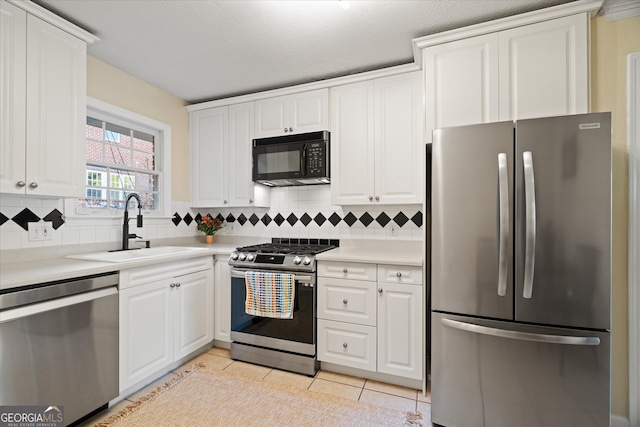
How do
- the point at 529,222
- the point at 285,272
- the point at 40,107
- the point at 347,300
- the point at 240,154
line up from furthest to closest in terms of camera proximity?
the point at 240,154, the point at 285,272, the point at 347,300, the point at 40,107, the point at 529,222

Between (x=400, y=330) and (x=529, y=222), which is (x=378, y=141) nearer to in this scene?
(x=529, y=222)

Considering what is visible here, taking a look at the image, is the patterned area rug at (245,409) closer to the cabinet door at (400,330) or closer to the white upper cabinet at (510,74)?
the cabinet door at (400,330)

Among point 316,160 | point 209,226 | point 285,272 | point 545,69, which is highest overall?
point 545,69

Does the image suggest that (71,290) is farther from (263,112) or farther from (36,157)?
(263,112)

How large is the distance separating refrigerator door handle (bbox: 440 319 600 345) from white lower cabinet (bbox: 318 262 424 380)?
1.30 ft

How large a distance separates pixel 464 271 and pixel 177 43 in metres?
2.49

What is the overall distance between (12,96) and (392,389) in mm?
3032

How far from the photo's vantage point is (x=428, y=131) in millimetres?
2064

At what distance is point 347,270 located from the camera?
2.30 metres

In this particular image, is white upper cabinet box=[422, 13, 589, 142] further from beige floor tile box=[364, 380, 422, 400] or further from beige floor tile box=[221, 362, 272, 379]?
beige floor tile box=[221, 362, 272, 379]

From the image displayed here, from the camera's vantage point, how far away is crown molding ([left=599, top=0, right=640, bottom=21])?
1760 millimetres

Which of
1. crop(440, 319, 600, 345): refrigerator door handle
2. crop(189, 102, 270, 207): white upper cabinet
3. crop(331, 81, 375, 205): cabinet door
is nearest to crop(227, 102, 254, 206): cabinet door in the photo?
crop(189, 102, 270, 207): white upper cabinet

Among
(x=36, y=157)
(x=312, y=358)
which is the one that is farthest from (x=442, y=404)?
(x=36, y=157)

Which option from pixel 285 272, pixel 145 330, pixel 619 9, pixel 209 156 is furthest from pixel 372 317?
pixel 619 9
